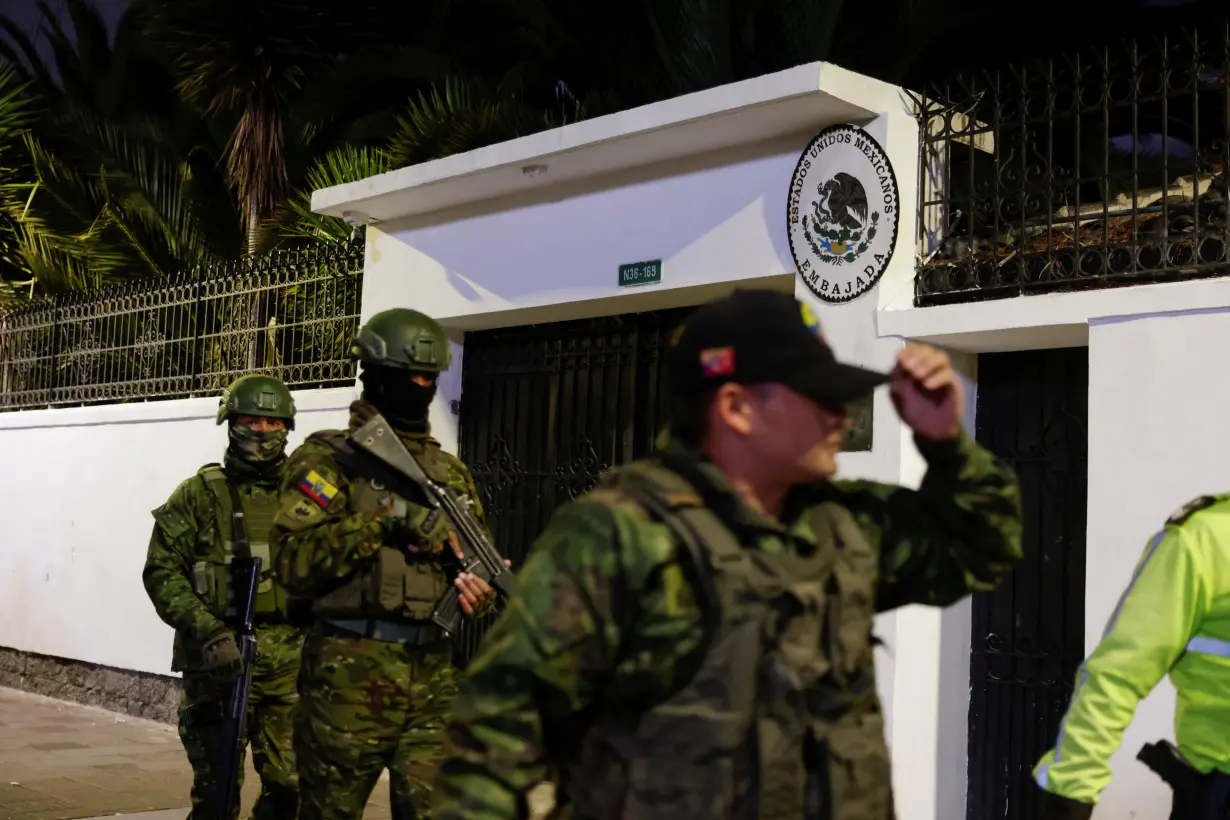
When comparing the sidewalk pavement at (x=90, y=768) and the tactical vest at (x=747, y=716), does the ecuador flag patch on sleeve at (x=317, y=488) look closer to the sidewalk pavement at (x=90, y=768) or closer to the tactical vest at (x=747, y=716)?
the tactical vest at (x=747, y=716)

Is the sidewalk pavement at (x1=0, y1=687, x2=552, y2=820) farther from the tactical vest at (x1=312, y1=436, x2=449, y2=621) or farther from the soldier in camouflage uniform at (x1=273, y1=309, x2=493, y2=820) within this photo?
the tactical vest at (x1=312, y1=436, x2=449, y2=621)

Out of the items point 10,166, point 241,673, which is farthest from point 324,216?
point 10,166

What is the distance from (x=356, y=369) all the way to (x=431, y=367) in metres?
4.65

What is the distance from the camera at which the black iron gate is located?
5461 mm

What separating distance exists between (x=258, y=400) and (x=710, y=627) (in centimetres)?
389

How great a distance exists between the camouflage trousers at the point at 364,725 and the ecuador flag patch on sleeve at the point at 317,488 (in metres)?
0.45

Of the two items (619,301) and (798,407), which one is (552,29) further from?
(798,407)

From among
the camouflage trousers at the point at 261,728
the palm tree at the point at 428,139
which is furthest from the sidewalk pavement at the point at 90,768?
the palm tree at the point at 428,139

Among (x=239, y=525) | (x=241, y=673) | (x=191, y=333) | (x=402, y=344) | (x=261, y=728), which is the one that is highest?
(x=191, y=333)

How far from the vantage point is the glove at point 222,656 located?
5.06m

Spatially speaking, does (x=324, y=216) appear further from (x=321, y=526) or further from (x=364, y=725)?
(x=364, y=725)

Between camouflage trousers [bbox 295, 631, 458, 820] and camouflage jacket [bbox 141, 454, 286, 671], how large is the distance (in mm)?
1265

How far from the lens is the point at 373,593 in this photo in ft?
13.5

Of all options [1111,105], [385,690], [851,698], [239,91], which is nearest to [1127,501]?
[1111,105]
